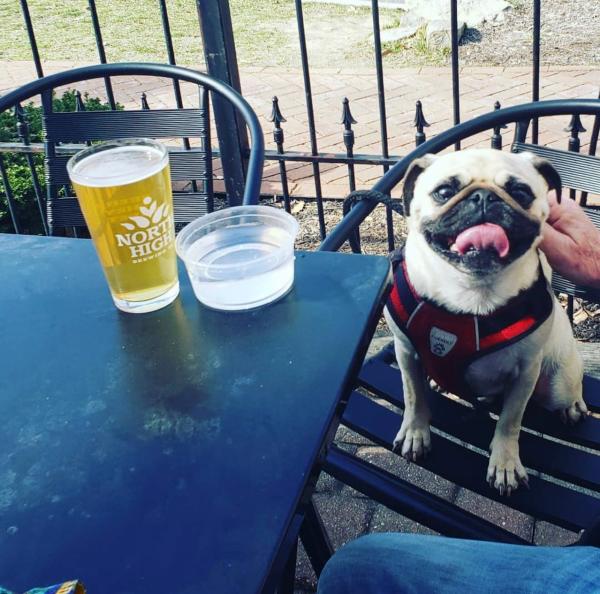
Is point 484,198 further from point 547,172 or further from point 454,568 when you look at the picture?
point 454,568

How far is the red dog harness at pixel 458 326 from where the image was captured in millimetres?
1753

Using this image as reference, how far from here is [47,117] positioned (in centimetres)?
233

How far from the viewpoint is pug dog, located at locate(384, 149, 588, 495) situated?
166 cm

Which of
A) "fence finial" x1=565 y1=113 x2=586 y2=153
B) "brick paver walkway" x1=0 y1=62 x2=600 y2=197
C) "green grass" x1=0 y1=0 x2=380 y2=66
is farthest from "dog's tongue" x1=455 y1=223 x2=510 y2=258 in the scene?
"green grass" x1=0 y1=0 x2=380 y2=66

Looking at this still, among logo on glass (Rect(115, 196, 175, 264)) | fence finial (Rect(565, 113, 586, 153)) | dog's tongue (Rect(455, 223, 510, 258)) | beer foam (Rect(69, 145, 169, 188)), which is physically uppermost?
beer foam (Rect(69, 145, 169, 188))

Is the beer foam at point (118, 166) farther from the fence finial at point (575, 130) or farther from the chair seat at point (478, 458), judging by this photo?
the fence finial at point (575, 130)

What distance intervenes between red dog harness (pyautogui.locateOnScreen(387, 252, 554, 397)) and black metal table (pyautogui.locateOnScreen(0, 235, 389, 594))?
18.1 inches

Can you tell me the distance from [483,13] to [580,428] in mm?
6684

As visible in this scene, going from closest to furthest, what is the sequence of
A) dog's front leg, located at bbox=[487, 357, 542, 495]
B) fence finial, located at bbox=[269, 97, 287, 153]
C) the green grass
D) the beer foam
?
the beer foam → dog's front leg, located at bbox=[487, 357, 542, 495] → fence finial, located at bbox=[269, 97, 287, 153] → the green grass

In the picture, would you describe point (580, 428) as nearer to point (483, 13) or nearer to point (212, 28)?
point (212, 28)

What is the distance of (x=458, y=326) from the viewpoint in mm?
1796

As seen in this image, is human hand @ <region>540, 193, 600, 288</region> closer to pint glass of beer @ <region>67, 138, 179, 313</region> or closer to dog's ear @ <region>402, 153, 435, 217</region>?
dog's ear @ <region>402, 153, 435, 217</region>

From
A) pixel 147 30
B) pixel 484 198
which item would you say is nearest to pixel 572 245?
pixel 484 198

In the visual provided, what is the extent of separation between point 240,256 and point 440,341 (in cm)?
62
